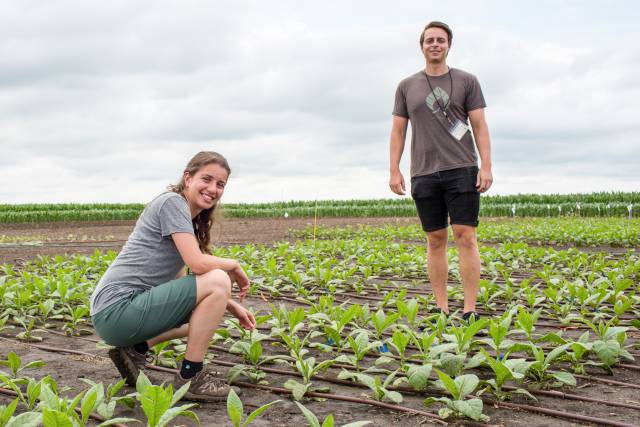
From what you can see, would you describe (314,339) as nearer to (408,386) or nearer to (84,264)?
(408,386)

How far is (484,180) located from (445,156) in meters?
0.33

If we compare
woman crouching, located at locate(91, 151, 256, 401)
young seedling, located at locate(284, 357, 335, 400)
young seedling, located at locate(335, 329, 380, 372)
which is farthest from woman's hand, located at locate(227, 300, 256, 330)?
young seedling, located at locate(335, 329, 380, 372)

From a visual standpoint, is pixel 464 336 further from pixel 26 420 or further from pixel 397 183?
pixel 26 420

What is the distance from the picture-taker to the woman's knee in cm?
293

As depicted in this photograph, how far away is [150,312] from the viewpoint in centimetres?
296

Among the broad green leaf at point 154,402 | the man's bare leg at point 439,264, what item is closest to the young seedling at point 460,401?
the broad green leaf at point 154,402

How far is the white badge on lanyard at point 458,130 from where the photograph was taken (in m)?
4.52

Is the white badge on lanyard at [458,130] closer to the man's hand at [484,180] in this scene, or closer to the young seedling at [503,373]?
the man's hand at [484,180]

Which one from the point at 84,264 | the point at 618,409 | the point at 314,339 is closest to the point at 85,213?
the point at 84,264

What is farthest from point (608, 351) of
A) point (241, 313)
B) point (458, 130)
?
point (241, 313)

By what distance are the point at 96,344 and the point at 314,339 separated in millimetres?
1494

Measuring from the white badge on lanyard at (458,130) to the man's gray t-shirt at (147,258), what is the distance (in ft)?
7.48

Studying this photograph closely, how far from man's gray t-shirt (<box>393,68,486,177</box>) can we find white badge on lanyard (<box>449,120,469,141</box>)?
22 mm

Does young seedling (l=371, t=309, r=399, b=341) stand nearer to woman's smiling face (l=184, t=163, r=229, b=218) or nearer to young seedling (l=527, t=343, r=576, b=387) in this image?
young seedling (l=527, t=343, r=576, b=387)
